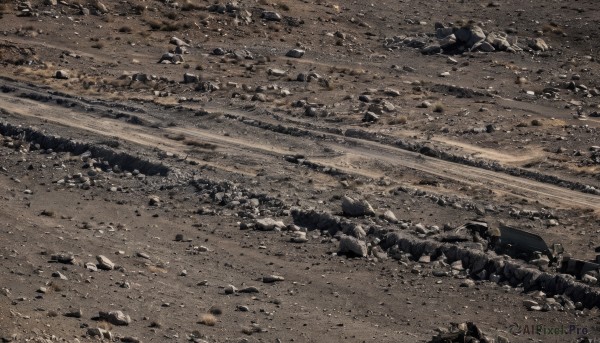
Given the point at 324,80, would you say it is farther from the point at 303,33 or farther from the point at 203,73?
the point at 303,33

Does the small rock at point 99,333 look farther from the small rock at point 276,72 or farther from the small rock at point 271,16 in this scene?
the small rock at point 271,16

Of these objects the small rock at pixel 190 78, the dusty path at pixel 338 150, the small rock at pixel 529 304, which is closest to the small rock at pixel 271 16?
the small rock at pixel 190 78

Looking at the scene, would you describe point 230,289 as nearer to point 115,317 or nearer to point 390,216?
point 115,317

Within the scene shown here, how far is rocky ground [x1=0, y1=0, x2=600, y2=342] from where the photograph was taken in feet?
67.6

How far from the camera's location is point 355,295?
21.7m

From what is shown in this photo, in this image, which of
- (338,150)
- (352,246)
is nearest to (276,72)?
(338,150)

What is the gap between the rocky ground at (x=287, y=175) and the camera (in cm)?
2061

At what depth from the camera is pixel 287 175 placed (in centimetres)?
2836

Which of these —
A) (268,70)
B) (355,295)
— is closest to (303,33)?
(268,70)

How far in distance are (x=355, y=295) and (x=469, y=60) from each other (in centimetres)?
2339

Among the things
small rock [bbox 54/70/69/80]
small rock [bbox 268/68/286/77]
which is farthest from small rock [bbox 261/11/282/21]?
small rock [bbox 54/70/69/80]

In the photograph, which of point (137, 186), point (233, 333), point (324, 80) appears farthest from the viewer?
point (324, 80)

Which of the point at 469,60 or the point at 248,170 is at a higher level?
the point at 469,60

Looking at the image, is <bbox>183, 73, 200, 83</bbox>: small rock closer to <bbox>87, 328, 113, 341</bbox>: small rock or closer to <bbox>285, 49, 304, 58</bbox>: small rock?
<bbox>285, 49, 304, 58</bbox>: small rock
